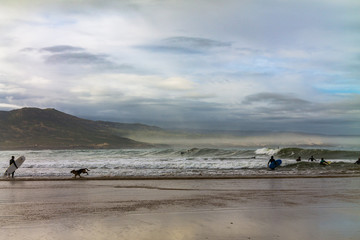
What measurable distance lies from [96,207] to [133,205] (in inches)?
48.4

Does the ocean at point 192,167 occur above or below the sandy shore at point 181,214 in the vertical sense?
below

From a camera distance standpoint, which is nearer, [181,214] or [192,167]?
[181,214]

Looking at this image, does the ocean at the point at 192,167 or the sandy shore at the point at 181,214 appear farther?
the ocean at the point at 192,167

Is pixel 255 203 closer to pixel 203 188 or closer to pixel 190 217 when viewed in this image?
pixel 190 217

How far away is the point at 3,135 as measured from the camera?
577 feet

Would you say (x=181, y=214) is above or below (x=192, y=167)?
above

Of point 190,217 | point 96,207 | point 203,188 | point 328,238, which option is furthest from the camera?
point 203,188

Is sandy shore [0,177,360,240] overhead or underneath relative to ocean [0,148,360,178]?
overhead

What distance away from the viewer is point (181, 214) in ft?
33.0

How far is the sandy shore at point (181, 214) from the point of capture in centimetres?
794

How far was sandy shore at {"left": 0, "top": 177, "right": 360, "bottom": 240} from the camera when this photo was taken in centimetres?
794

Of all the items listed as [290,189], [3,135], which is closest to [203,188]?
[290,189]

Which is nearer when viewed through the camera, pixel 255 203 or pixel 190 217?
pixel 190 217

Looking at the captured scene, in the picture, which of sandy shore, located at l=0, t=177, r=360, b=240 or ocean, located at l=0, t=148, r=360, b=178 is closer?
sandy shore, located at l=0, t=177, r=360, b=240
